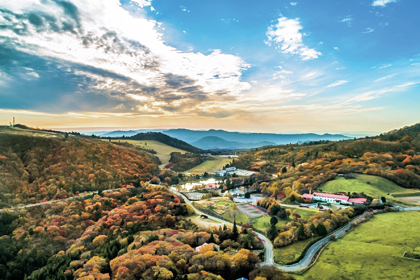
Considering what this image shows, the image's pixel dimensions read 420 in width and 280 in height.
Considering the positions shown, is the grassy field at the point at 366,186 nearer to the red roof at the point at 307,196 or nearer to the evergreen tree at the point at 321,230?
the red roof at the point at 307,196

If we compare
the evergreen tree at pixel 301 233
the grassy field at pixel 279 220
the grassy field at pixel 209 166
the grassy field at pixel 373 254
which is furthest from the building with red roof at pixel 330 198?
the grassy field at pixel 209 166

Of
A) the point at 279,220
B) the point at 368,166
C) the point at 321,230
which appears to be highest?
the point at 368,166

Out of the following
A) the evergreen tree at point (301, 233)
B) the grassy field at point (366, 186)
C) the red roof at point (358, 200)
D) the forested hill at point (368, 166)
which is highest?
the forested hill at point (368, 166)

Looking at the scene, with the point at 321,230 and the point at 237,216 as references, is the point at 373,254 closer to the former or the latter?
the point at 321,230

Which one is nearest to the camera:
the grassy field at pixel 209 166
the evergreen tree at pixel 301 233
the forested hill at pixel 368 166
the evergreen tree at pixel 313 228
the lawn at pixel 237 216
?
the evergreen tree at pixel 301 233

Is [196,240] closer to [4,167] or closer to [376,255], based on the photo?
[376,255]

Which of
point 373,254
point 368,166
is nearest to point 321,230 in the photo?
point 373,254

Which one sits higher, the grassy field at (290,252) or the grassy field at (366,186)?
the grassy field at (366,186)
